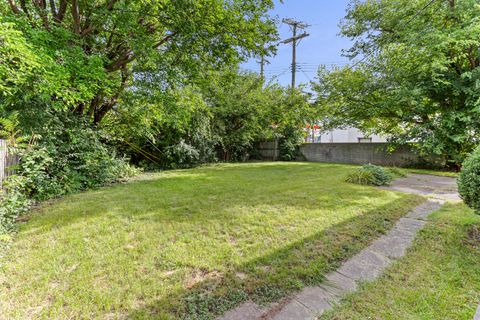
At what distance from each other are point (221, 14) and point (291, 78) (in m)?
10.2

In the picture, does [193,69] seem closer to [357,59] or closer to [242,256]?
[242,256]

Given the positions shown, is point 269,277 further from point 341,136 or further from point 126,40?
point 341,136

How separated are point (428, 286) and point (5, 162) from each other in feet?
18.2

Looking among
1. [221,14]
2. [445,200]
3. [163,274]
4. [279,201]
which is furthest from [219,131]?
[163,274]

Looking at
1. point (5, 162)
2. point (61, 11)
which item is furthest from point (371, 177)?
point (61, 11)

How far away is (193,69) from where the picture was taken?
6250 millimetres

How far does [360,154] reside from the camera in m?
11.7

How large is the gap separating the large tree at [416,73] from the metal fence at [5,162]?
10003 mm

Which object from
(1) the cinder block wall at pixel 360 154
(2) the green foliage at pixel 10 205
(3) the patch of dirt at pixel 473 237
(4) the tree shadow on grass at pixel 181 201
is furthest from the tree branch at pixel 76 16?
(1) the cinder block wall at pixel 360 154

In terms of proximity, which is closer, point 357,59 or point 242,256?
point 242,256

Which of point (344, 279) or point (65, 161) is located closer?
point (344, 279)

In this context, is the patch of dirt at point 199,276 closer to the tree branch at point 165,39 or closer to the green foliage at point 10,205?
the green foliage at point 10,205

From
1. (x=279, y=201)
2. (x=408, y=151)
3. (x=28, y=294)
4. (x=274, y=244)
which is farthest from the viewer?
(x=408, y=151)

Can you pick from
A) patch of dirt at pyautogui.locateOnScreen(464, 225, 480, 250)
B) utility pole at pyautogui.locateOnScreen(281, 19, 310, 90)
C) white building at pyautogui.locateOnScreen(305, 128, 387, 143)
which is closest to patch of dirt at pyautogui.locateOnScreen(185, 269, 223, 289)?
patch of dirt at pyautogui.locateOnScreen(464, 225, 480, 250)
